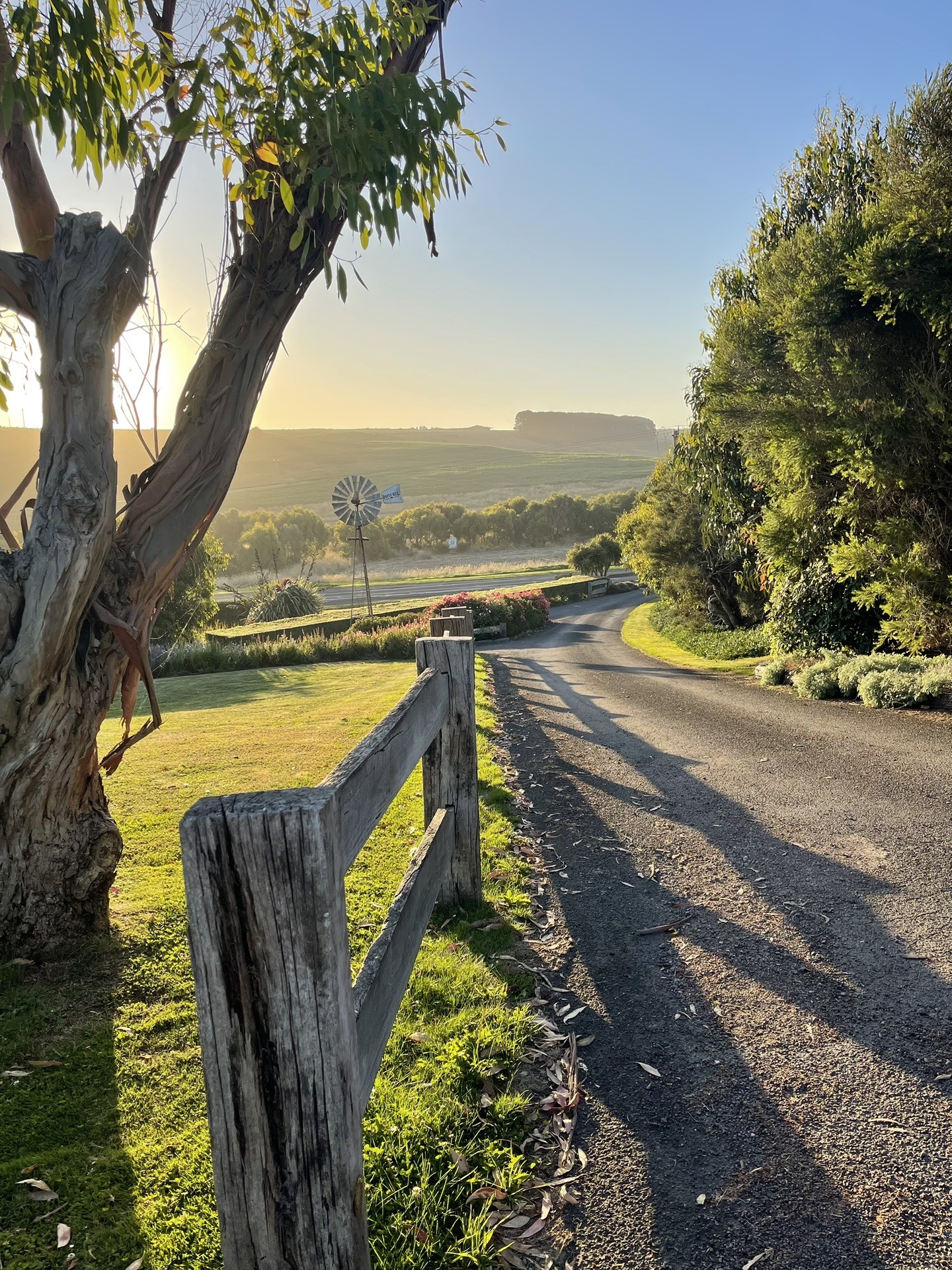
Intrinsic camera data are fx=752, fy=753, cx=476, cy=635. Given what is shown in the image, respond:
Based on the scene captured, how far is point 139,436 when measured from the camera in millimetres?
3787

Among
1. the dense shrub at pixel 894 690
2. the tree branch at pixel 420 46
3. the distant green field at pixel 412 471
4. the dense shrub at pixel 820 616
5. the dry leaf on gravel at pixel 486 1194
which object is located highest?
the distant green field at pixel 412 471

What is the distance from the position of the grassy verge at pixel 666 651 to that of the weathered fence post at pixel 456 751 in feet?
43.8

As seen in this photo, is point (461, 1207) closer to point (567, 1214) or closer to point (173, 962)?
point (567, 1214)

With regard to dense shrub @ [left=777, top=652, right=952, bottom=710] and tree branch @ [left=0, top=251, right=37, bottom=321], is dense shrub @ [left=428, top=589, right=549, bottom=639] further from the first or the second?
tree branch @ [left=0, top=251, right=37, bottom=321]

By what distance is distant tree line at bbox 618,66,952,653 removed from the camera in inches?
402

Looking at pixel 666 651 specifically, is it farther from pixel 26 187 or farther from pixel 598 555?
pixel 598 555

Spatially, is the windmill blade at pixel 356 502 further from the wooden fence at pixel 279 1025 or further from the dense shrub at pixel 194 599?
the wooden fence at pixel 279 1025

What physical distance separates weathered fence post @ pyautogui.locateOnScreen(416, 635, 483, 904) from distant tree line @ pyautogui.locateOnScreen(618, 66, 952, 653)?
29.6 feet

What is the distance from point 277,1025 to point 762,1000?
2713mm

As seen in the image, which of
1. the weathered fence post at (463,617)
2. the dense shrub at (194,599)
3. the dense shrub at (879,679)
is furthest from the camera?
the dense shrub at (194,599)

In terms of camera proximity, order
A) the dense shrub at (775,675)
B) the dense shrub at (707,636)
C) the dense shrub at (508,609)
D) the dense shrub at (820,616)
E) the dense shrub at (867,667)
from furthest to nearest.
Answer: the dense shrub at (508,609)
the dense shrub at (707,636)
the dense shrub at (775,675)
the dense shrub at (820,616)
the dense shrub at (867,667)

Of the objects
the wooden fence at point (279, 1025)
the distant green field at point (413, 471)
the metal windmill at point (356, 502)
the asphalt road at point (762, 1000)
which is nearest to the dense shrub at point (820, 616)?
the asphalt road at point (762, 1000)

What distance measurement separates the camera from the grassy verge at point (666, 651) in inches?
708

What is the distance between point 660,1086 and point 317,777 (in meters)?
5.23
